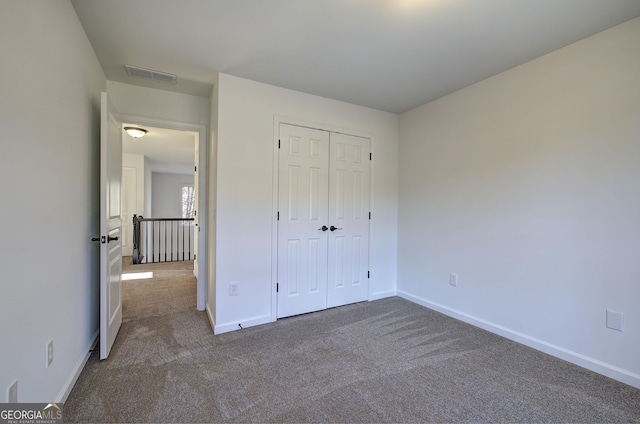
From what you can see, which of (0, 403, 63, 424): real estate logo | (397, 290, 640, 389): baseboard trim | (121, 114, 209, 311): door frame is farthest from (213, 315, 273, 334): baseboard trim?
(397, 290, 640, 389): baseboard trim

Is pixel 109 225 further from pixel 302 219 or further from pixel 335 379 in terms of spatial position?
pixel 335 379

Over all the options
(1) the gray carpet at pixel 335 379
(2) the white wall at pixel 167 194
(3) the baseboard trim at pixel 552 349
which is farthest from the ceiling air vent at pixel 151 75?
(2) the white wall at pixel 167 194

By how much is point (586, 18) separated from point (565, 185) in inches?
45.6

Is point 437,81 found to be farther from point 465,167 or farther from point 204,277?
point 204,277

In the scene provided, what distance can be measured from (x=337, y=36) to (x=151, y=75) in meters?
1.87

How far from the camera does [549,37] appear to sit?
2076 millimetres

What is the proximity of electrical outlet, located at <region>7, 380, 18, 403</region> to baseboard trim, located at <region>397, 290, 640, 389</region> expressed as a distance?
338 cm

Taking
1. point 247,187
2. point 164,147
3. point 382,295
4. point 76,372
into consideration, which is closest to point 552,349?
point 382,295

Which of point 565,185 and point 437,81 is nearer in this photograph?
point 565,185

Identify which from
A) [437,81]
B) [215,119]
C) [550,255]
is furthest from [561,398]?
[215,119]

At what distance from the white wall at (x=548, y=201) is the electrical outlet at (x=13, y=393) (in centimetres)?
338

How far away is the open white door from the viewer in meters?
2.12

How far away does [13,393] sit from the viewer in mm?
1211

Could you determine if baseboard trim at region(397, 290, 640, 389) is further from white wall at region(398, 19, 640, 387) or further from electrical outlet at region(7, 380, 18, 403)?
electrical outlet at region(7, 380, 18, 403)
